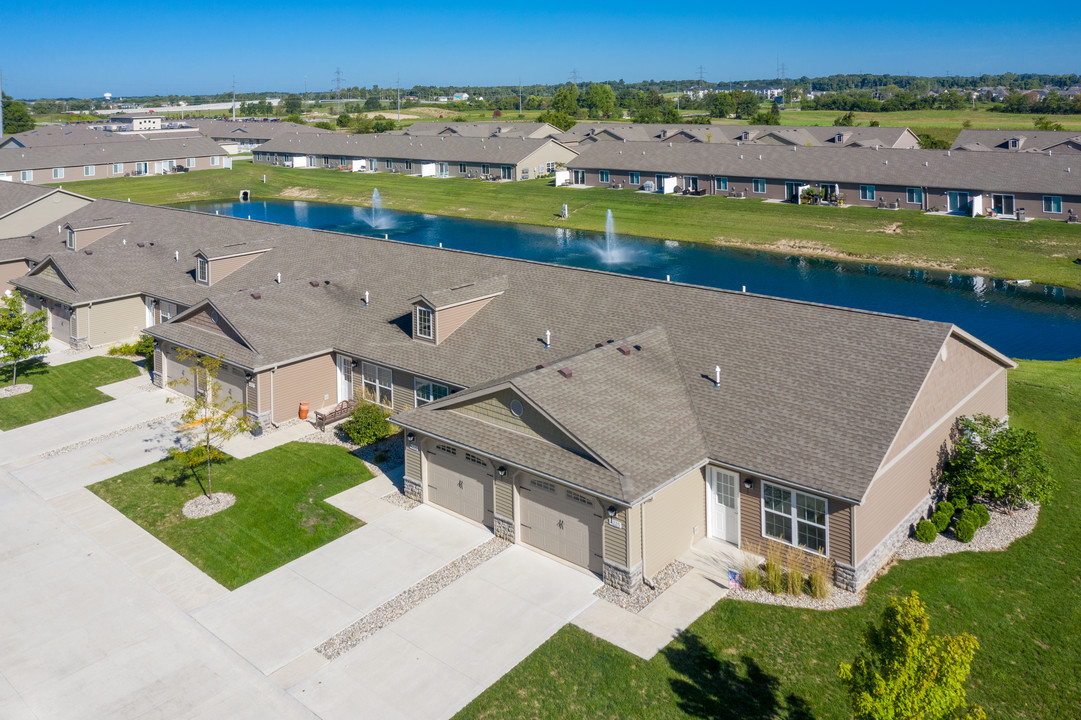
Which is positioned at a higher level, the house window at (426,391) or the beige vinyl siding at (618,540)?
the house window at (426,391)

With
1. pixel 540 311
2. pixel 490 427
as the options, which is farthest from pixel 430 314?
pixel 490 427

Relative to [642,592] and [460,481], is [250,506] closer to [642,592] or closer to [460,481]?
[460,481]

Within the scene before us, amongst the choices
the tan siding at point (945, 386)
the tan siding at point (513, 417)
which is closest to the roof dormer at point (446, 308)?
the tan siding at point (513, 417)

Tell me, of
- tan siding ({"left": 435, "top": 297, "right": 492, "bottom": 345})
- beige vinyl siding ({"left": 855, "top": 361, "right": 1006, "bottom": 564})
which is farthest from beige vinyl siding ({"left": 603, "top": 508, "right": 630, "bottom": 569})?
tan siding ({"left": 435, "top": 297, "right": 492, "bottom": 345})

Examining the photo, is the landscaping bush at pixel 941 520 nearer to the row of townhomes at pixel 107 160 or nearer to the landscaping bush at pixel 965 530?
the landscaping bush at pixel 965 530

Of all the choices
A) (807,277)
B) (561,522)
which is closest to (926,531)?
(561,522)

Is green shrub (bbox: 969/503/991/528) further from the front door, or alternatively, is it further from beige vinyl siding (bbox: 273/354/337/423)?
beige vinyl siding (bbox: 273/354/337/423)
